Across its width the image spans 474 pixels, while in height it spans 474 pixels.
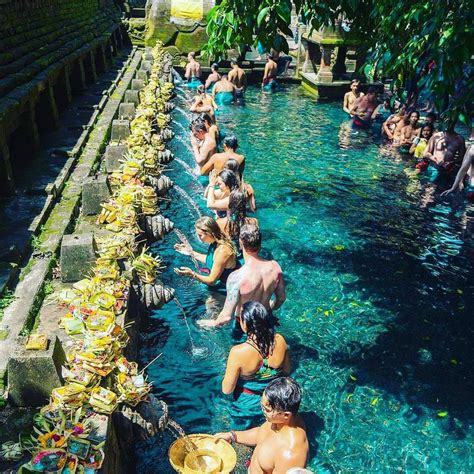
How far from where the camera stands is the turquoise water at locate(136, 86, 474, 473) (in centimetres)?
547

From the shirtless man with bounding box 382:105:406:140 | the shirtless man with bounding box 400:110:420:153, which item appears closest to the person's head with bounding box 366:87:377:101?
the shirtless man with bounding box 382:105:406:140

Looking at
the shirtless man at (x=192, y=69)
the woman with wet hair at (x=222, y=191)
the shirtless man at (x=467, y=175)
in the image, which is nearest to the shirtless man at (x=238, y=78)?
the shirtless man at (x=192, y=69)

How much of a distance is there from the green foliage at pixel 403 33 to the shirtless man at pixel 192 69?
700 inches

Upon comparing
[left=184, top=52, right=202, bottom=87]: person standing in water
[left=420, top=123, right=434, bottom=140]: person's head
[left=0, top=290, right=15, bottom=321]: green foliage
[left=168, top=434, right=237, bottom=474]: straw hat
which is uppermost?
[left=0, top=290, right=15, bottom=321]: green foliage

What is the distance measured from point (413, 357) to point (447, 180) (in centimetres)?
752

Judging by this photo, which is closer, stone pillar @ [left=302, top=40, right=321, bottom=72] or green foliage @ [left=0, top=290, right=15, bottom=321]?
green foliage @ [left=0, top=290, right=15, bottom=321]

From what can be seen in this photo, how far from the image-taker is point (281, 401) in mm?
3809

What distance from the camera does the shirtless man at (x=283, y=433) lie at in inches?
150

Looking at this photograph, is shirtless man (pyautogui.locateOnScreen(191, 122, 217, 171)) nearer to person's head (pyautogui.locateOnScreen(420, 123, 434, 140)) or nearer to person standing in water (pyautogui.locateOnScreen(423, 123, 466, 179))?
person standing in water (pyautogui.locateOnScreen(423, 123, 466, 179))

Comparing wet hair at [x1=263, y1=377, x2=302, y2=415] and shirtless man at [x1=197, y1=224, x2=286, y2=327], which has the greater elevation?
wet hair at [x1=263, y1=377, x2=302, y2=415]

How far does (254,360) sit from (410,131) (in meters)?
12.7

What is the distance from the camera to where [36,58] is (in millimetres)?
12008

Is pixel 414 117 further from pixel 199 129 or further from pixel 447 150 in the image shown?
pixel 199 129

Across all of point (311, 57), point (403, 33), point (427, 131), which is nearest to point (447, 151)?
point (427, 131)
